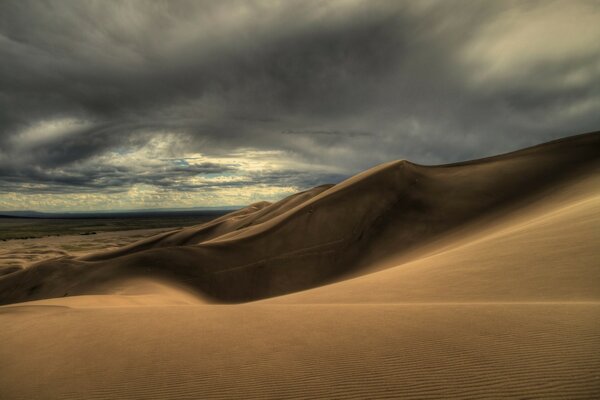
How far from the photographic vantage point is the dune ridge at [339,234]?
76.1 feet

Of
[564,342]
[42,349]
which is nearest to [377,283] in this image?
[564,342]

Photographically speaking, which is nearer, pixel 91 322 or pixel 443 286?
pixel 91 322

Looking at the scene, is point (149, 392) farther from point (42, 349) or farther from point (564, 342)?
point (564, 342)

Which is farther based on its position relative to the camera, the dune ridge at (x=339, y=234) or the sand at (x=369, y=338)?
the dune ridge at (x=339, y=234)

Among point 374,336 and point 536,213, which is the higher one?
point 536,213

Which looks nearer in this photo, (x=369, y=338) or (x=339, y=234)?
(x=369, y=338)

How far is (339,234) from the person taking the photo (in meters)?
27.9

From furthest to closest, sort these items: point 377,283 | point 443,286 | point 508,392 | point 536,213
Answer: point 536,213 < point 377,283 < point 443,286 < point 508,392

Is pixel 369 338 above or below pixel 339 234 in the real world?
below

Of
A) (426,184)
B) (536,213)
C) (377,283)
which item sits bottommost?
(377,283)

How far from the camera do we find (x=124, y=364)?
15.9 ft

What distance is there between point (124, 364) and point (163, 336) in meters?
1.13

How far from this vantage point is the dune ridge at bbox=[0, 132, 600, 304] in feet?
76.1

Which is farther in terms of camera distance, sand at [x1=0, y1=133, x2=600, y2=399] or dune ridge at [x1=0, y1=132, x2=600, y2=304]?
dune ridge at [x1=0, y1=132, x2=600, y2=304]
